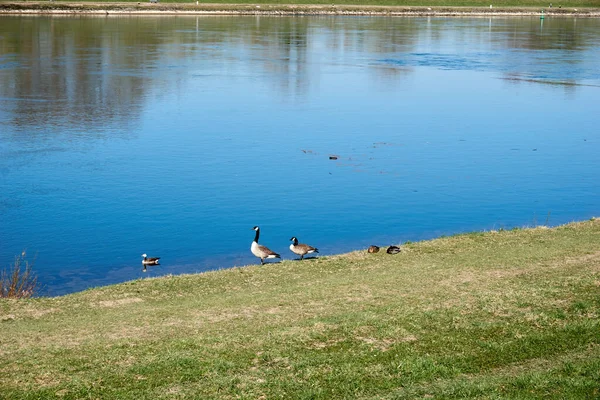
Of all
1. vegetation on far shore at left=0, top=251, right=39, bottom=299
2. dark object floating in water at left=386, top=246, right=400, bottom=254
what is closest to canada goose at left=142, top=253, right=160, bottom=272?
vegetation on far shore at left=0, top=251, right=39, bottom=299

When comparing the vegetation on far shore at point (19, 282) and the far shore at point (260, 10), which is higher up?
the far shore at point (260, 10)

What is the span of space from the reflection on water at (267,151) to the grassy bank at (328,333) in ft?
14.0

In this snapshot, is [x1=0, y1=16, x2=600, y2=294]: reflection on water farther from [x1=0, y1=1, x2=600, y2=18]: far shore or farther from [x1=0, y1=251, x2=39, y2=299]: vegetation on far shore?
[x1=0, y1=1, x2=600, y2=18]: far shore

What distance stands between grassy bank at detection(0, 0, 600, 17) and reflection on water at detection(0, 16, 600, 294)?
38267 mm

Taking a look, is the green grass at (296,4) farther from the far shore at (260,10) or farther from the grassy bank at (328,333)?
the grassy bank at (328,333)

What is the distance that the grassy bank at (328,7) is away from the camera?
91500 millimetres

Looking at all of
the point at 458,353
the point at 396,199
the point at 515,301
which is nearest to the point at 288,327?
the point at 458,353

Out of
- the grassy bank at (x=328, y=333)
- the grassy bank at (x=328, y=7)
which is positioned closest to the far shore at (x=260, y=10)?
the grassy bank at (x=328, y=7)

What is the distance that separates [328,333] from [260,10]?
93333mm

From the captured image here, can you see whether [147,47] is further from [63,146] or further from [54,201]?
[54,201]

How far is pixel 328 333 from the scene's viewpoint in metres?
10.1

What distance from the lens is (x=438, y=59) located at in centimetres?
5522

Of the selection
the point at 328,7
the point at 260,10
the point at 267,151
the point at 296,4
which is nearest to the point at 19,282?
the point at 267,151

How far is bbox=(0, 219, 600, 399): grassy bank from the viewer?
861cm
